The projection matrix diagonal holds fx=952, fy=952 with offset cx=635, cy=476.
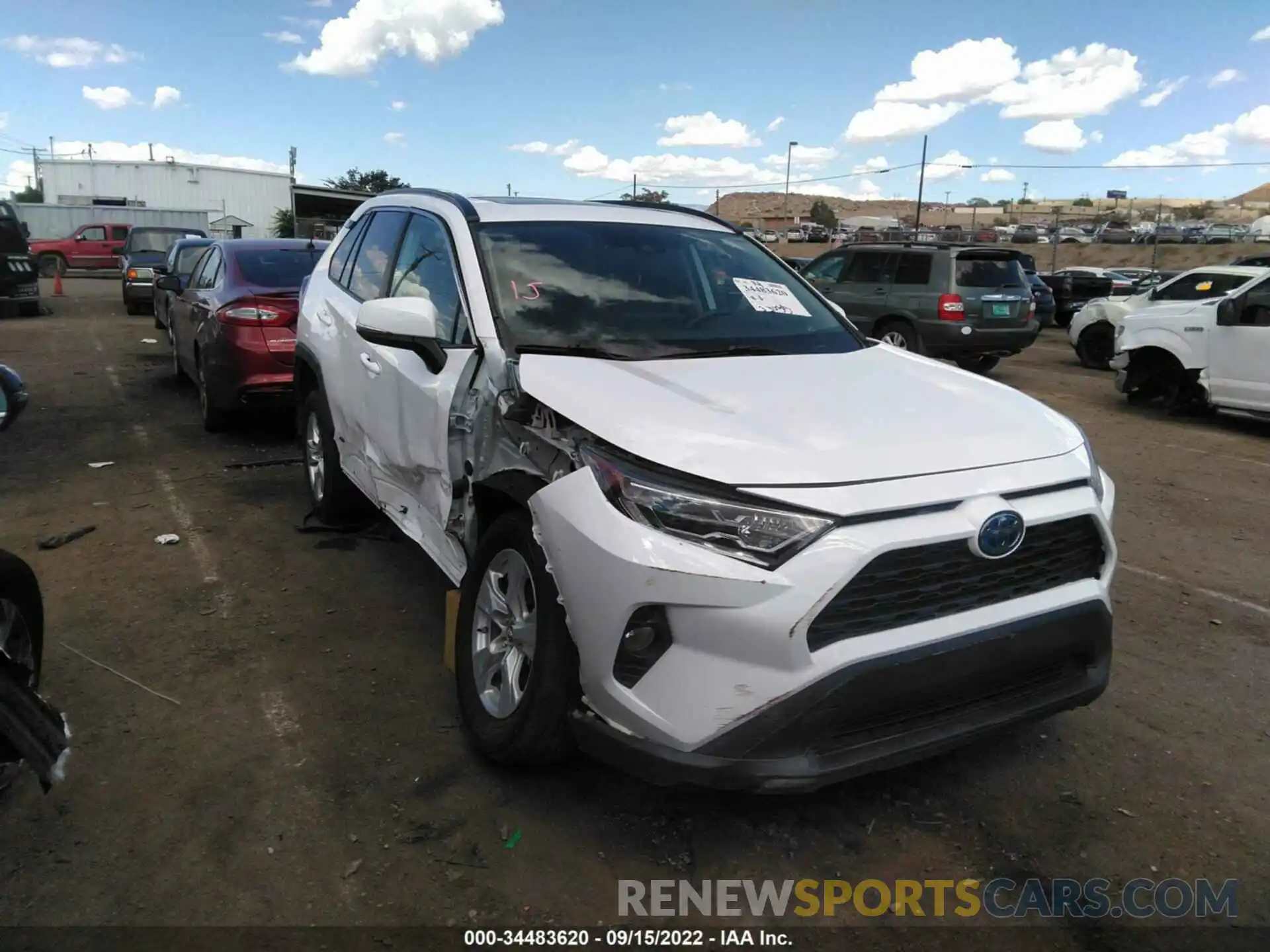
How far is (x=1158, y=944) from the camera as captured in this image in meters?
2.47

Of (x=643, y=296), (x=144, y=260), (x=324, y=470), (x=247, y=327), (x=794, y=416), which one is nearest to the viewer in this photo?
(x=794, y=416)

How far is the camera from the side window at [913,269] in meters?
12.4

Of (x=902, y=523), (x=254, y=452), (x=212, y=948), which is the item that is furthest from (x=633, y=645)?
(x=254, y=452)

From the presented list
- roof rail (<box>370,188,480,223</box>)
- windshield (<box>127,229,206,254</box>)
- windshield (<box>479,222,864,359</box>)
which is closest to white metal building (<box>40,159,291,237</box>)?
windshield (<box>127,229,206,254</box>)

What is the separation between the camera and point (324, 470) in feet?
17.4

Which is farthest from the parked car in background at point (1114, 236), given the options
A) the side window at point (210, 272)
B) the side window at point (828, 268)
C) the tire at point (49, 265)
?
the side window at point (210, 272)

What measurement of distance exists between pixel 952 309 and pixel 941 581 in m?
10.3

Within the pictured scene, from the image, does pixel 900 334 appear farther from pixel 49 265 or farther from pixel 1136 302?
pixel 49 265

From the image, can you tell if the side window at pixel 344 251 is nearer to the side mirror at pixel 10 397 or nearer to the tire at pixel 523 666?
the side mirror at pixel 10 397

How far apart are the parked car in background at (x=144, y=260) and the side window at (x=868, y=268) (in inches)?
450

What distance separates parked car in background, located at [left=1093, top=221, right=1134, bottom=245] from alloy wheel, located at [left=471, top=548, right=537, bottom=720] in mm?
51769

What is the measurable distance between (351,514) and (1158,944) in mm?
4405

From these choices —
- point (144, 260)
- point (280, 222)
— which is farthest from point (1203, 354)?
point (280, 222)

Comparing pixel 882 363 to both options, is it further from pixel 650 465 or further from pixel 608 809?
pixel 608 809
